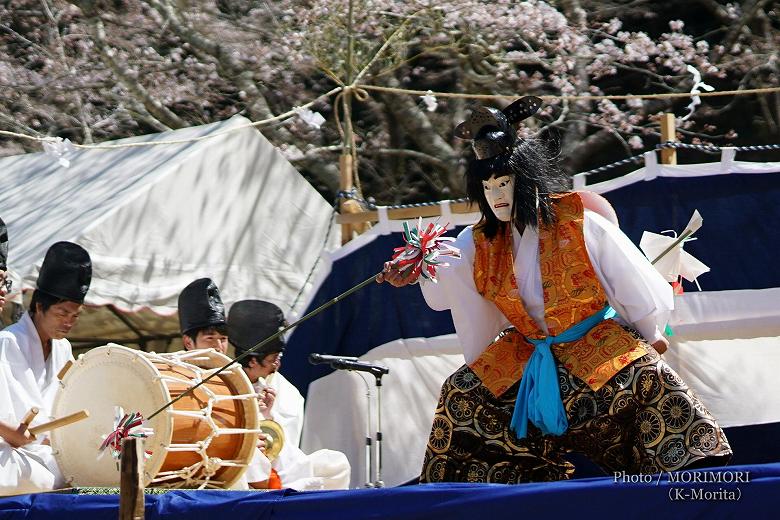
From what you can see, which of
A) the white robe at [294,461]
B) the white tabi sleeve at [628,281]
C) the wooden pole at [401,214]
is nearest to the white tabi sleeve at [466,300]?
the white tabi sleeve at [628,281]

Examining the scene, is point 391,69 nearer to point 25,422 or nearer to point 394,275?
point 25,422

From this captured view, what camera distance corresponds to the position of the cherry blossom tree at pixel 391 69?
862 cm

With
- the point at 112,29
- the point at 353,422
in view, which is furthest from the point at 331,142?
the point at 353,422

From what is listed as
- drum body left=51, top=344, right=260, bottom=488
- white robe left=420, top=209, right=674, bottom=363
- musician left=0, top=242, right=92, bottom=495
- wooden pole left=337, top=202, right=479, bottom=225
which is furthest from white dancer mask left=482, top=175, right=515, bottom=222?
wooden pole left=337, top=202, right=479, bottom=225

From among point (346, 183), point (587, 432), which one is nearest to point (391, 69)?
point (346, 183)

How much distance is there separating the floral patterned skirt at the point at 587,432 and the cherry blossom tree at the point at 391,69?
497cm

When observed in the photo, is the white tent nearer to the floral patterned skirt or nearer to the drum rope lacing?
the drum rope lacing

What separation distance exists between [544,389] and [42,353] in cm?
201

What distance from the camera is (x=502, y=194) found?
11.6ft

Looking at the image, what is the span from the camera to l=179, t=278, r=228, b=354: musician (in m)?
4.97

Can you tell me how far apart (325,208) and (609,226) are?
4.01 m

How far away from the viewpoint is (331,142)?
9.97 metres

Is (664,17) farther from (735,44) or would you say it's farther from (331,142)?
(331,142)

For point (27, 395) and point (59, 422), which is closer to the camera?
point (59, 422)
